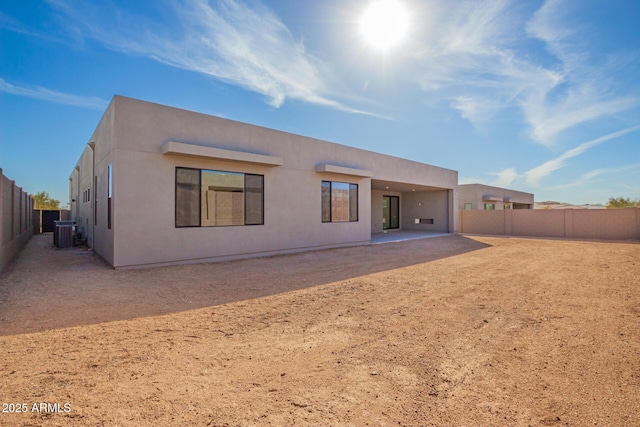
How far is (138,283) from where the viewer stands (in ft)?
19.9

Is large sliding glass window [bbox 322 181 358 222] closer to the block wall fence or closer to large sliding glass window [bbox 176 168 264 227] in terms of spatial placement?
large sliding glass window [bbox 176 168 264 227]

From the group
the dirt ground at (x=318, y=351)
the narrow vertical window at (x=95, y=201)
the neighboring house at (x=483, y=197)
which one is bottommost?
the dirt ground at (x=318, y=351)

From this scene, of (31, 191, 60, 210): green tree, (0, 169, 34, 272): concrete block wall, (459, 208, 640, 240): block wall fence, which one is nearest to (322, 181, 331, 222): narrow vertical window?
(0, 169, 34, 272): concrete block wall

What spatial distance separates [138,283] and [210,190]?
314 centimetres

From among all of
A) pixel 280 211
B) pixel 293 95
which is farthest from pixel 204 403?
pixel 293 95

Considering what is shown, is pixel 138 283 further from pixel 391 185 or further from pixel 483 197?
pixel 483 197

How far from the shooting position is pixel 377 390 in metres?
2.42

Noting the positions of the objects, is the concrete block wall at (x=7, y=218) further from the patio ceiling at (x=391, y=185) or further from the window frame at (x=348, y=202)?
the patio ceiling at (x=391, y=185)

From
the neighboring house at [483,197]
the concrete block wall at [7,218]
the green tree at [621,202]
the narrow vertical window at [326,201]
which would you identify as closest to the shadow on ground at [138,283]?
the concrete block wall at [7,218]

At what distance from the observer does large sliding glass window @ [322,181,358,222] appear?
11.5 m

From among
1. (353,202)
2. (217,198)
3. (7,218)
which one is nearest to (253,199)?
(217,198)

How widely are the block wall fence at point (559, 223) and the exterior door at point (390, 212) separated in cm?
423

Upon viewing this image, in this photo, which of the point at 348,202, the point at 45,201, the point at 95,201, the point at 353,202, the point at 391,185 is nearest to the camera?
the point at 95,201

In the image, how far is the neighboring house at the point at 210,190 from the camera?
7.17 meters
